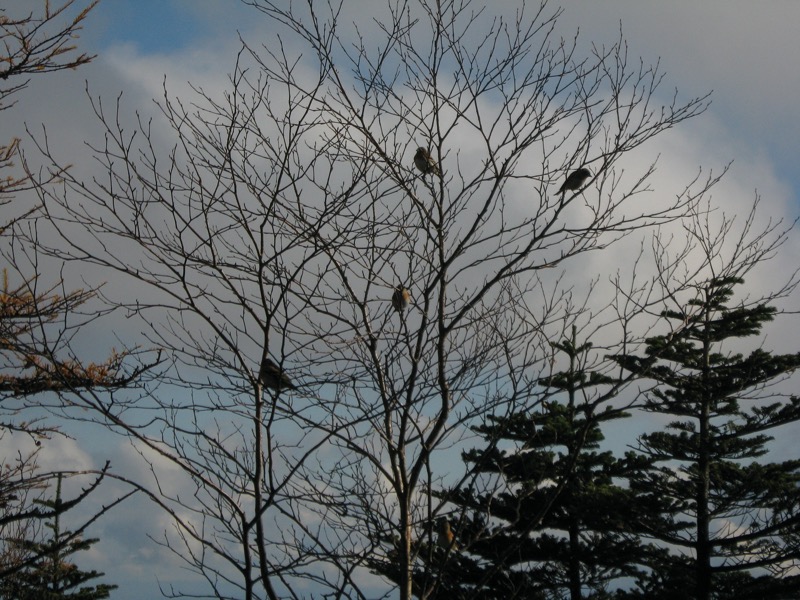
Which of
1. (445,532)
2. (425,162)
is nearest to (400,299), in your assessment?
(425,162)

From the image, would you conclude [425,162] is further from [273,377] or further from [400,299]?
[273,377]

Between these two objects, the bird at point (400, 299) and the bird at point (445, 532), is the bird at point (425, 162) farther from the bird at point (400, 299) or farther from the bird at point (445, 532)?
the bird at point (445, 532)

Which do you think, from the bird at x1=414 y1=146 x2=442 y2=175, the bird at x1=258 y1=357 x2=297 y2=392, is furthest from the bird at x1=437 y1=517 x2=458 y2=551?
the bird at x1=414 y1=146 x2=442 y2=175

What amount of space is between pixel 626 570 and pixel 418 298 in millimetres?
12487

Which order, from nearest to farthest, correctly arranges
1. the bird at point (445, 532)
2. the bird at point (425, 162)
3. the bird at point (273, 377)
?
the bird at point (273, 377) → the bird at point (425, 162) → the bird at point (445, 532)

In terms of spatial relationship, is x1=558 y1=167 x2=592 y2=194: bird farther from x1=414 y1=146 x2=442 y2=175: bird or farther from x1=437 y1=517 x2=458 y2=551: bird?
x1=437 y1=517 x2=458 y2=551: bird

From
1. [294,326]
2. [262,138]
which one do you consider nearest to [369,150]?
[262,138]

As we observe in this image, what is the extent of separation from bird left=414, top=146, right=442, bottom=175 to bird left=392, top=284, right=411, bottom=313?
0.66 metres

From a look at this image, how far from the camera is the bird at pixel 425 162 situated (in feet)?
15.4

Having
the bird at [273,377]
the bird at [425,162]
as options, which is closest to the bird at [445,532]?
the bird at [273,377]

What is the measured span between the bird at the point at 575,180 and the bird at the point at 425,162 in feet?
2.26

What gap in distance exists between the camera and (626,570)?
15.6 meters

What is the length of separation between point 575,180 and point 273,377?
1.99 m

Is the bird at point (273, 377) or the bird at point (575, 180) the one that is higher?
the bird at point (575, 180)
